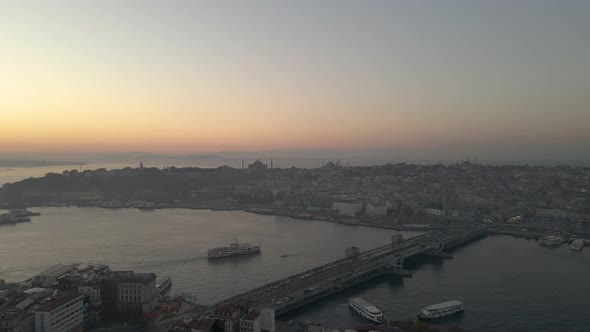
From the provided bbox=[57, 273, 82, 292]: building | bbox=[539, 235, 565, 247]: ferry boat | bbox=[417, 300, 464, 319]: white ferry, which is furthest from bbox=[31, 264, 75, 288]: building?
bbox=[539, 235, 565, 247]: ferry boat

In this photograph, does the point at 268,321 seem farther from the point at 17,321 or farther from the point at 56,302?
the point at 17,321

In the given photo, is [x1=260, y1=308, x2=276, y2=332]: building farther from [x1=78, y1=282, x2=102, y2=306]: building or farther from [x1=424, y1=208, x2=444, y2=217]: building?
[x1=424, y1=208, x2=444, y2=217]: building

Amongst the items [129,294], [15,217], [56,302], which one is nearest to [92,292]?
[129,294]

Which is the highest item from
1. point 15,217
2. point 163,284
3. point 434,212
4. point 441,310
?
point 15,217

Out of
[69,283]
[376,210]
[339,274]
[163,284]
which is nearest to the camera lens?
[69,283]

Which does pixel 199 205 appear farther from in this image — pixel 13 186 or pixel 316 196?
pixel 13 186

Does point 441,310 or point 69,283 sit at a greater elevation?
point 69,283
